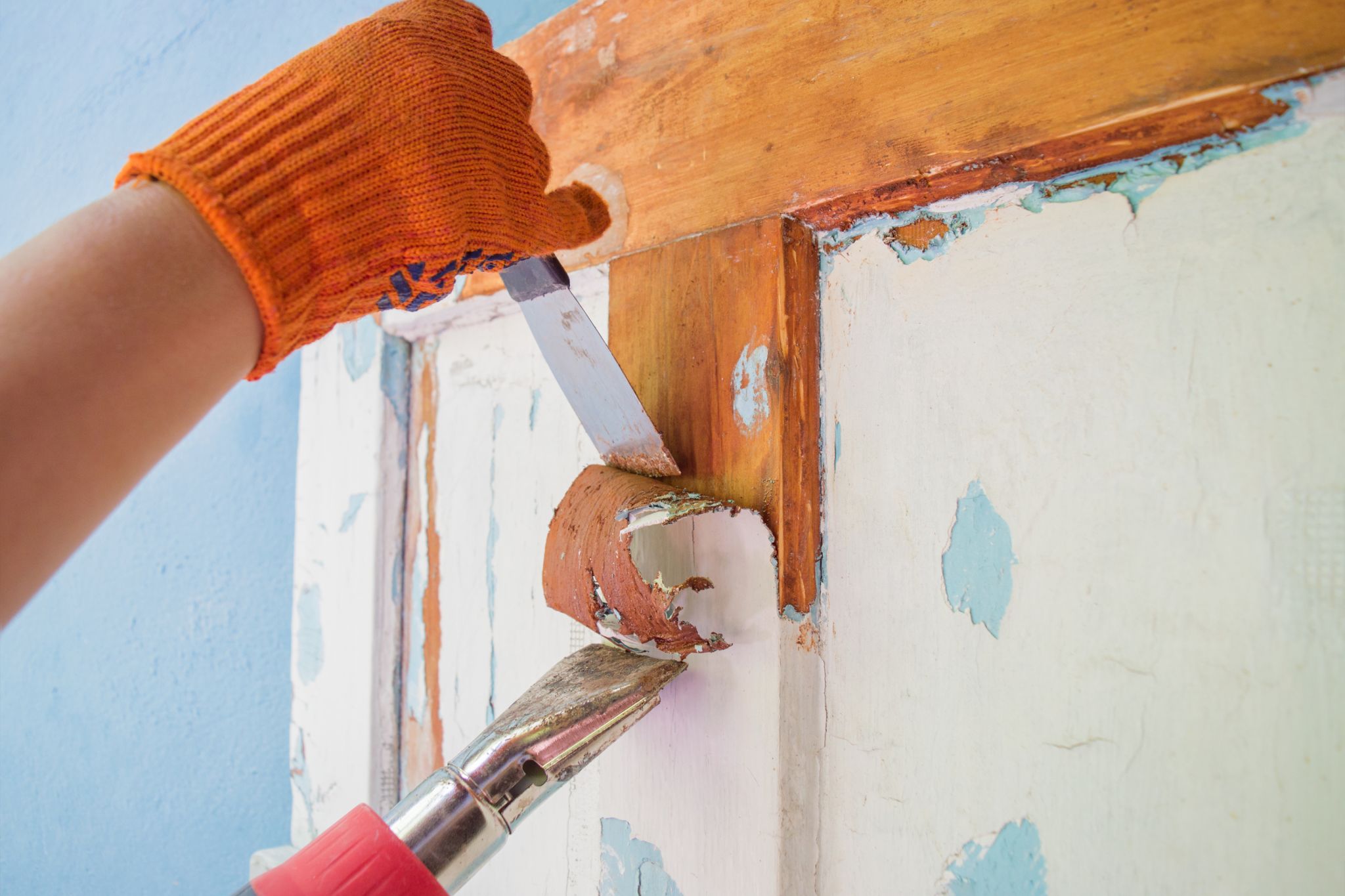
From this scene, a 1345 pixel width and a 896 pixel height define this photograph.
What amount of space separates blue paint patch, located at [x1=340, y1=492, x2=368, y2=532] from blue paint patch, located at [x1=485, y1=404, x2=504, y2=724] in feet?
0.60

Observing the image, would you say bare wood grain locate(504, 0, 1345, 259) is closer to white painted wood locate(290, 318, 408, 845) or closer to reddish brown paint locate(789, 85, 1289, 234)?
reddish brown paint locate(789, 85, 1289, 234)

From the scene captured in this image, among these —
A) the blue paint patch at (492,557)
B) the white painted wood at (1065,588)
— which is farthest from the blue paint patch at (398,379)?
the white painted wood at (1065,588)

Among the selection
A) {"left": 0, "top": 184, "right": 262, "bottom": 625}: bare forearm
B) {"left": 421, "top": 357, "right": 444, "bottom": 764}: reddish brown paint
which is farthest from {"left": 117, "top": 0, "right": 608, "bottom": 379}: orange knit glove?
{"left": 421, "top": 357, "right": 444, "bottom": 764}: reddish brown paint

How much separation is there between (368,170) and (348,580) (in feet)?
1.90

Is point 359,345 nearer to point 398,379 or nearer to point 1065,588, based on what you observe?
point 398,379

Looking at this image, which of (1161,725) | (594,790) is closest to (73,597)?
(594,790)

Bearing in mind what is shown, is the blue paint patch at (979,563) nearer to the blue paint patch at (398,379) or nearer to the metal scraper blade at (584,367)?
the metal scraper blade at (584,367)

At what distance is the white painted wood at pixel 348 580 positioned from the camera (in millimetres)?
815

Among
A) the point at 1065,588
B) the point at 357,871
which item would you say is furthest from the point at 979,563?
the point at 357,871

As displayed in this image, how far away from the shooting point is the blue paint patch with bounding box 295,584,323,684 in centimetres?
87

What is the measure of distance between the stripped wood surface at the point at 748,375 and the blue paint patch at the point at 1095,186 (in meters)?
A: 0.05

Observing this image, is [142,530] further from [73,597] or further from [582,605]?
[582,605]

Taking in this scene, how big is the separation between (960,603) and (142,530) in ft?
3.93

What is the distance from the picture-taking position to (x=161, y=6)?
1.22m
